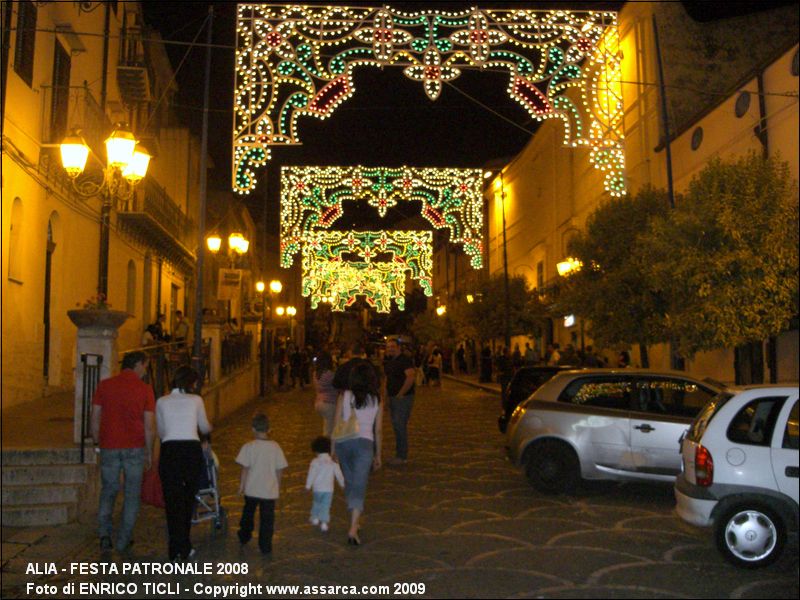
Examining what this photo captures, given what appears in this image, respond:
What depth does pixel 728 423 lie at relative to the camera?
6945mm

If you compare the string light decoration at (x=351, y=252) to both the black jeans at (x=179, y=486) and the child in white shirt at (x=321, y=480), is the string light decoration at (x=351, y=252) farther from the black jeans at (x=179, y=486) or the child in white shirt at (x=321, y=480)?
the black jeans at (x=179, y=486)

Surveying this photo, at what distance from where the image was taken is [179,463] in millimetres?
6922

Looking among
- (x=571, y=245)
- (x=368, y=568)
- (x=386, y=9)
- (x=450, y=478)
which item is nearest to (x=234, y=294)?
(x=571, y=245)

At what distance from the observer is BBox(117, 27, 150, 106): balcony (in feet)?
68.3

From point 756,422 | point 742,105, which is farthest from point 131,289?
point 756,422

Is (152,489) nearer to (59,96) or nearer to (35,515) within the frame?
(35,515)

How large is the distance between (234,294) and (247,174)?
12940mm

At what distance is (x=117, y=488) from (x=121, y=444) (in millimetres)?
411

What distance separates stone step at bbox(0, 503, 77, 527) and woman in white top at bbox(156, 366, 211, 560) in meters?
2.03

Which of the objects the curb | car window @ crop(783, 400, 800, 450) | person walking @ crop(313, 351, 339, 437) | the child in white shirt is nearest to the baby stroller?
the child in white shirt

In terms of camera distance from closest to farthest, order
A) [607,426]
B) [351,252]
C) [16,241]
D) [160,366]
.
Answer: [607,426] < [160,366] < [16,241] < [351,252]

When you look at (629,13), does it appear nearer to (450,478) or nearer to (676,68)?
(676,68)

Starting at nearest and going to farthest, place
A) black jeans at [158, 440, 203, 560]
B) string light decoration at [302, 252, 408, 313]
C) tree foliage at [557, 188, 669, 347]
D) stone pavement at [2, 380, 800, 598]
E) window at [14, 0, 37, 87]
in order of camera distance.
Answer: stone pavement at [2, 380, 800, 598]
black jeans at [158, 440, 203, 560]
window at [14, 0, 37, 87]
tree foliage at [557, 188, 669, 347]
string light decoration at [302, 252, 408, 313]

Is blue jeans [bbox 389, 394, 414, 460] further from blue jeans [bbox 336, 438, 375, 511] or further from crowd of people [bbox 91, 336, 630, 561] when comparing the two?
blue jeans [bbox 336, 438, 375, 511]
